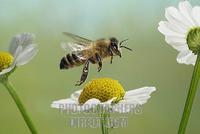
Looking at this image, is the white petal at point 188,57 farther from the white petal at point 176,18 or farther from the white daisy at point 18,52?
the white daisy at point 18,52

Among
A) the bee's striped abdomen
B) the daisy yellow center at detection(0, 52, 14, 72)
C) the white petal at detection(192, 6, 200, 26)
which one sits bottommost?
the bee's striped abdomen

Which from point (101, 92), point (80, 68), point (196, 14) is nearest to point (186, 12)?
point (196, 14)

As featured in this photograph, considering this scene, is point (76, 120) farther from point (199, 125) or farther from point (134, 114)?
point (199, 125)

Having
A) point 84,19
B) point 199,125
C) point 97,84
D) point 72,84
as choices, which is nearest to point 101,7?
point 84,19

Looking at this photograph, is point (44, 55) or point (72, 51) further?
point (44, 55)

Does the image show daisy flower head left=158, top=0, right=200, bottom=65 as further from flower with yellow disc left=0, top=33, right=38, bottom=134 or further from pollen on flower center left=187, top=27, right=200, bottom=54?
flower with yellow disc left=0, top=33, right=38, bottom=134

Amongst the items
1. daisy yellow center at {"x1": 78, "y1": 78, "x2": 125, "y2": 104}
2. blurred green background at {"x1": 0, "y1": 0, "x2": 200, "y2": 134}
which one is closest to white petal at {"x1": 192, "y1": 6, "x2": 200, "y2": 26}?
daisy yellow center at {"x1": 78, "y1": 78, "x2": 125, "y2": 104}
